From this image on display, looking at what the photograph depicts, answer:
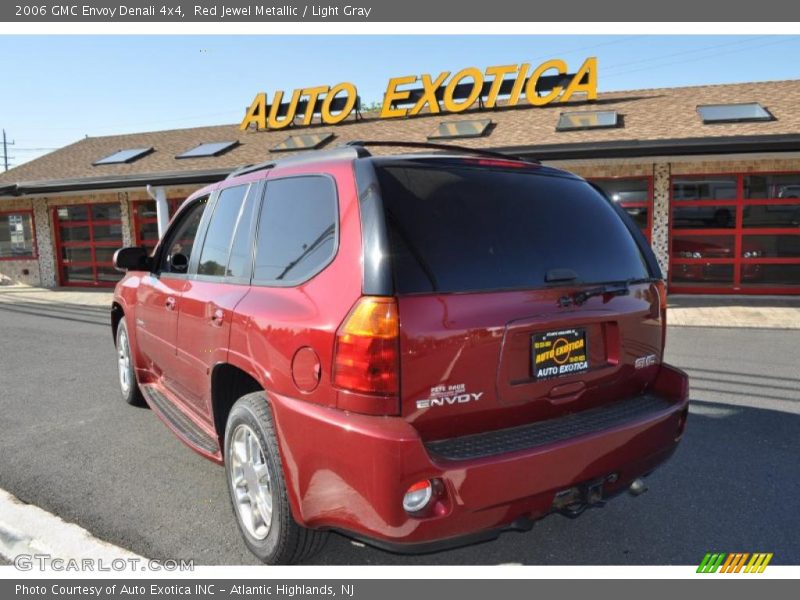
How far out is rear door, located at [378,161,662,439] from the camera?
2205mm

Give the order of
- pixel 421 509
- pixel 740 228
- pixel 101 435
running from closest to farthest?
1. pixel 421 509
2. pixel 101 435
3. pixel 740 228

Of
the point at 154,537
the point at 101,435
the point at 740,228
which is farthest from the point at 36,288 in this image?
the point at 740,228

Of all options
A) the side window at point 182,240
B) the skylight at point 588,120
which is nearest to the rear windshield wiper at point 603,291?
the side window at point 182,240

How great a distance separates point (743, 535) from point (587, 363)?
1.31 metres

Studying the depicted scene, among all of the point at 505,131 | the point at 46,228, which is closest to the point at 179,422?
the point at 505,131

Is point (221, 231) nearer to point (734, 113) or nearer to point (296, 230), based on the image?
point (296, 230)

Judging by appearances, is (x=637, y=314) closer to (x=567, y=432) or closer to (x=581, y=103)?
(x=567, y=432)

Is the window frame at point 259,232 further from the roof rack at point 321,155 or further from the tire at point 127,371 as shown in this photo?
the tire at point 127,371

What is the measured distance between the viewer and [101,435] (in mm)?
4492

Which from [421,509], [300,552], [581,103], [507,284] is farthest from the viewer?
[581,103]

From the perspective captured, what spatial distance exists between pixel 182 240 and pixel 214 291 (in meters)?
1.19

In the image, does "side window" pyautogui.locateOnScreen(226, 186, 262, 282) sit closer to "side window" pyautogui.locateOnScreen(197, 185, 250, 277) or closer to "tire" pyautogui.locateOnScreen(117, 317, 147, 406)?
"side window" pyautogui.locateOnScreen(197, 185, 250, 277)

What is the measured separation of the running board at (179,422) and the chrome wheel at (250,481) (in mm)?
315

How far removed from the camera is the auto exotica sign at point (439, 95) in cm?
1612
